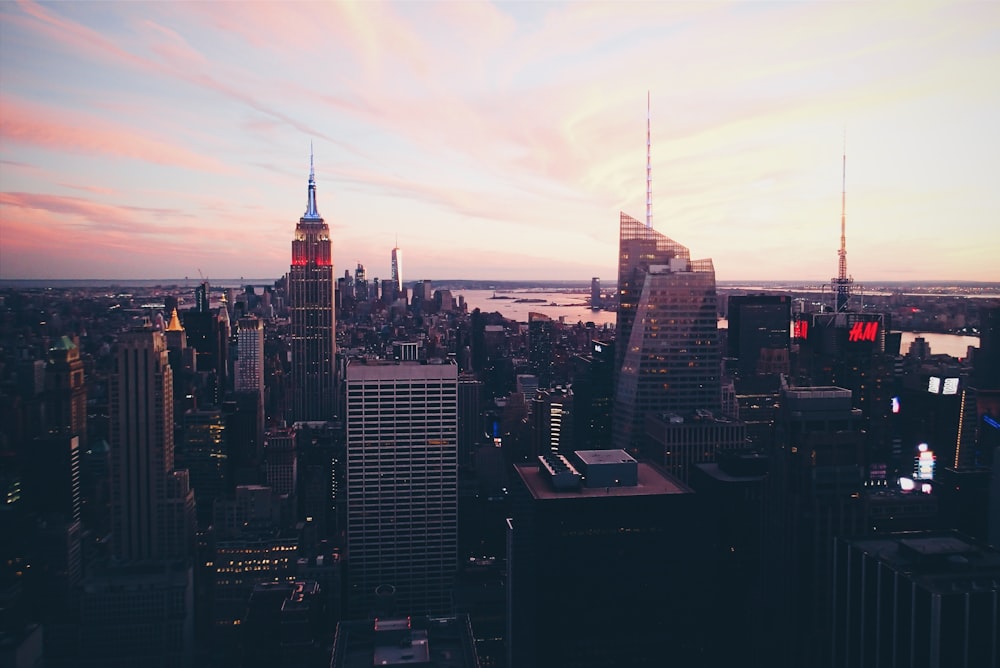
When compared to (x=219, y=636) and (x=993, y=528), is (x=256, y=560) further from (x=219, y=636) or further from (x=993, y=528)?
(x=993, y=528)

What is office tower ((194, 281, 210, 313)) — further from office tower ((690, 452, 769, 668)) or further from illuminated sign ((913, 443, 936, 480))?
illuminated sign ((913, 443, 936, 480))

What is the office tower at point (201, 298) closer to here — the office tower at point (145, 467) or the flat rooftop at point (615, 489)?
the office tower at point (145, 467)

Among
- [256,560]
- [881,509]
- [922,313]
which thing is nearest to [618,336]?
[922,313]

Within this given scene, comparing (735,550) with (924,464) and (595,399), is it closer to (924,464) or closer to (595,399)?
(924,464)

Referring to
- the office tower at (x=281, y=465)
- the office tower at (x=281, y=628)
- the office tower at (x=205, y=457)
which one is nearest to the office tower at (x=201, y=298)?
the office tower at (x=205, y=457)

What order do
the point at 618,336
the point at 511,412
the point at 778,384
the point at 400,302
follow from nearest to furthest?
1. the point at 778,384
2. the point at 618,336
3. the point at 511,412
4. the point at 400,302

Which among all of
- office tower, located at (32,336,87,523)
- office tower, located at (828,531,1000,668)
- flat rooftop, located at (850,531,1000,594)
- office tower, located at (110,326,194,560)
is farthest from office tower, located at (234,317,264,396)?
flat rooftop, located at (850,531,1000,594)
